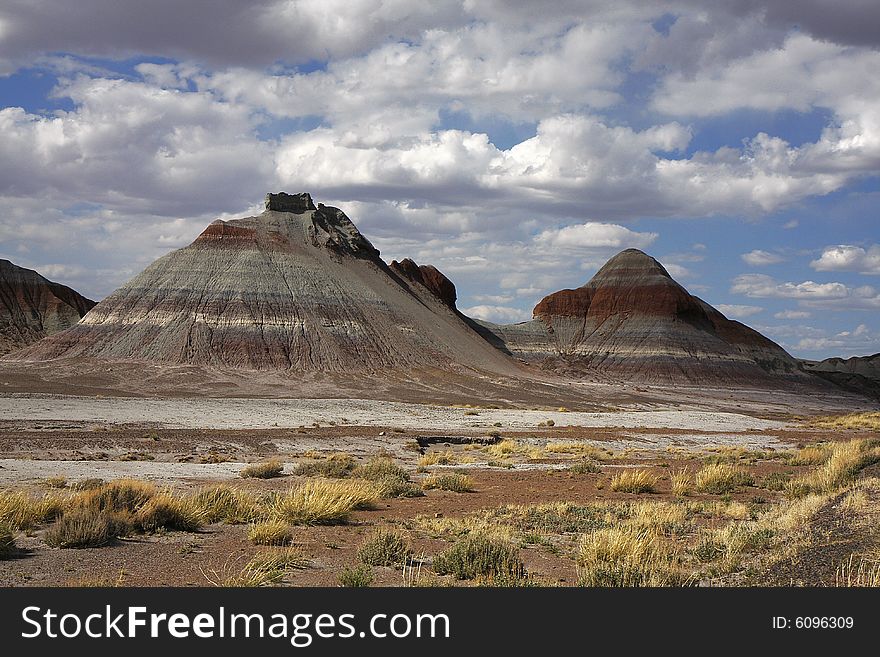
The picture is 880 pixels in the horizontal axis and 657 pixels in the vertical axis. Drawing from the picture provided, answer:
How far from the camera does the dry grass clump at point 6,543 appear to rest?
406 inches

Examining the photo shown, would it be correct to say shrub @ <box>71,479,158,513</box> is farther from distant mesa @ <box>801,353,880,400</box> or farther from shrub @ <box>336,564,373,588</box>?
distant mesa @ <box>801,353,880,400</box>

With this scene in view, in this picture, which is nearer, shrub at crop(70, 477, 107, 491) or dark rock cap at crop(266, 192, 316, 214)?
shrub at crop(70, 477, 107, 491)

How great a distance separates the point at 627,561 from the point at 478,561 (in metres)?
1.85

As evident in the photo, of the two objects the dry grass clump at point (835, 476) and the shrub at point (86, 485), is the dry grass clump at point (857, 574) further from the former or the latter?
the shrub at point (86, 485)

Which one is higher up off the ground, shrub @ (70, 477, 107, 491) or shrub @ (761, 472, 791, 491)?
shrub @ (70, 477, 107, 491)

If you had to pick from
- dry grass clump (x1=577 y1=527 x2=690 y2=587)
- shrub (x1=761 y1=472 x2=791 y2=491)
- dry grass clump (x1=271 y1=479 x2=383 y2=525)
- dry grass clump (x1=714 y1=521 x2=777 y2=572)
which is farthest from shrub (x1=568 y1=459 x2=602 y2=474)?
dry grass clump (x1=577 y1=527 x2=690 y2=587)

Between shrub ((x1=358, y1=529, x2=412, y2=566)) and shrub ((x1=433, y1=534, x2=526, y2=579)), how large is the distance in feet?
2.29

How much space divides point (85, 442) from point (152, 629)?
25.9m

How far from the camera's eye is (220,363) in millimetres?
87500

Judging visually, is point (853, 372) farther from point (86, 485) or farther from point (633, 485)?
point (86, 485)

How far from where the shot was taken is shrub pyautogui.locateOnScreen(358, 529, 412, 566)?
432 inches

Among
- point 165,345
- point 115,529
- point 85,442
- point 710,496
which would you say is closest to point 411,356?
point 165,345

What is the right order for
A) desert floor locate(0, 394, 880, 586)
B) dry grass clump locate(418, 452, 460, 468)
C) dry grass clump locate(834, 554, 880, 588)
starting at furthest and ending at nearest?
dry grass clump locate(418, 452, 460, 468)
desert floor locate(0, 394, 880, 586)
dry grass clump locate(834, 554, 880, 588)

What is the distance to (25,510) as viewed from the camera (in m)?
12.5
